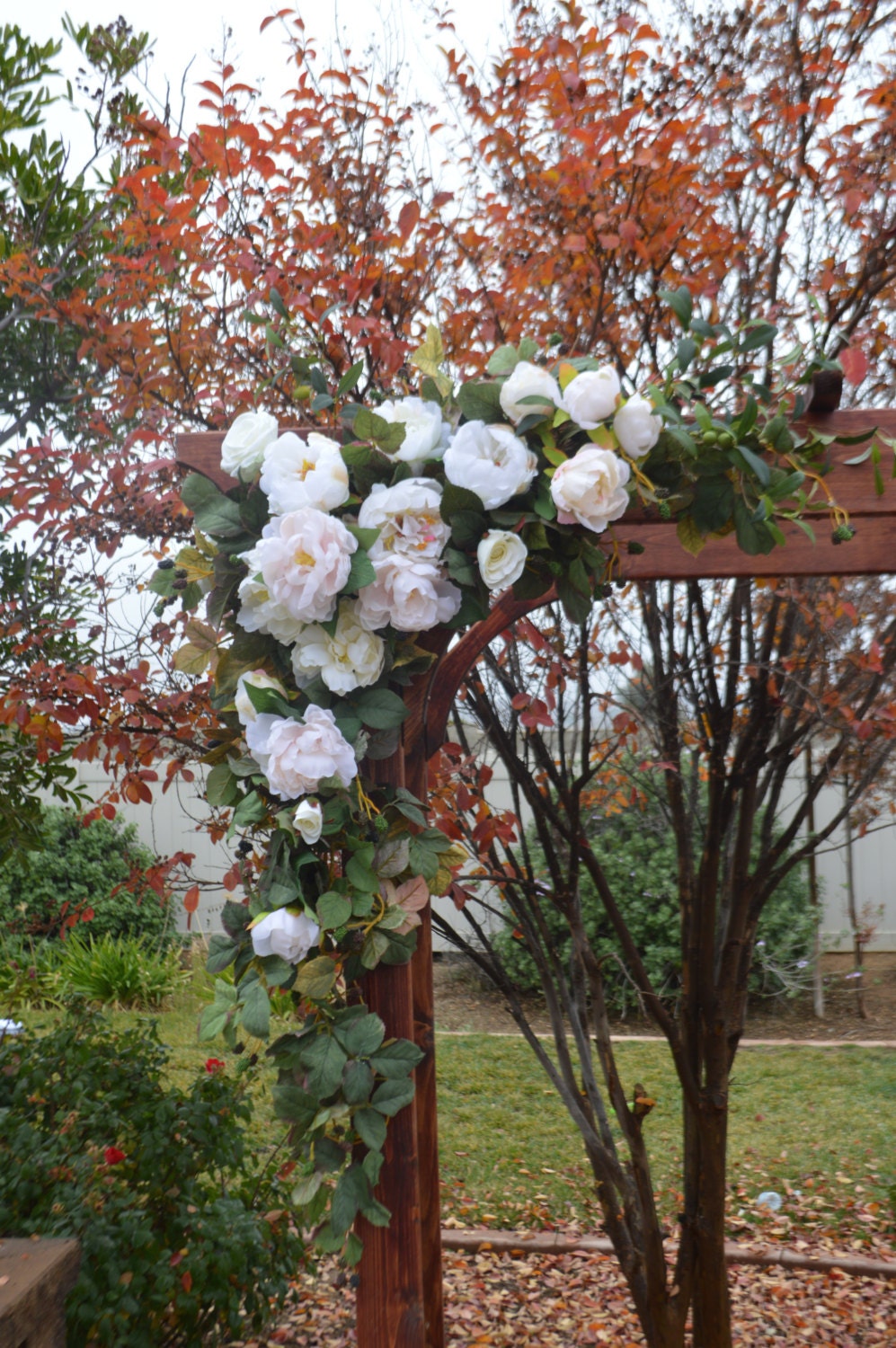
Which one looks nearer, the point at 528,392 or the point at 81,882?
the point at 528,392

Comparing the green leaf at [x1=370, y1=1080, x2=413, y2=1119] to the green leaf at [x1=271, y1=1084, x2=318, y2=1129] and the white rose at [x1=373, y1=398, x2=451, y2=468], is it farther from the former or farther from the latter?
the white rose at [x1=373, y1=398, x2=451, y2=468]

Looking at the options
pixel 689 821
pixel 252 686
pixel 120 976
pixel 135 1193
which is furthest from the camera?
pixel 120 976

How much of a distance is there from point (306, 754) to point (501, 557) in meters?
0.33

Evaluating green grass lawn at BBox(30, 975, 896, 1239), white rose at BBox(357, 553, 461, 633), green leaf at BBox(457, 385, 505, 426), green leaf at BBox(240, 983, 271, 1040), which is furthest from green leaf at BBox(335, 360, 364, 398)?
green grass lawn at BBox(30, 975, 896, 1239)

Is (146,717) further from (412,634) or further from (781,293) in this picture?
(781,293)

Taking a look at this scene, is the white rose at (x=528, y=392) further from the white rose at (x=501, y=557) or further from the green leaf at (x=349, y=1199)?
the green leaf at (x=349, y=1199)

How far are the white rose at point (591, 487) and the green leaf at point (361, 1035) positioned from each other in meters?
0.66

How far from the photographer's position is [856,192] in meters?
2.09

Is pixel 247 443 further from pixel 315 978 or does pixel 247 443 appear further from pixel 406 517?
pixel 315 978

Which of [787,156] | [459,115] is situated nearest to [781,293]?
[787,156]

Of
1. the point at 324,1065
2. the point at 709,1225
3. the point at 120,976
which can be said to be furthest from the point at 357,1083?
the point at 120,976

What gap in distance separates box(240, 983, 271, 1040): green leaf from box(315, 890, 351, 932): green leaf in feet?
0.35

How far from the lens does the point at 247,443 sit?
1.36 m

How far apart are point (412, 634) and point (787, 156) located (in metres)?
1.67
